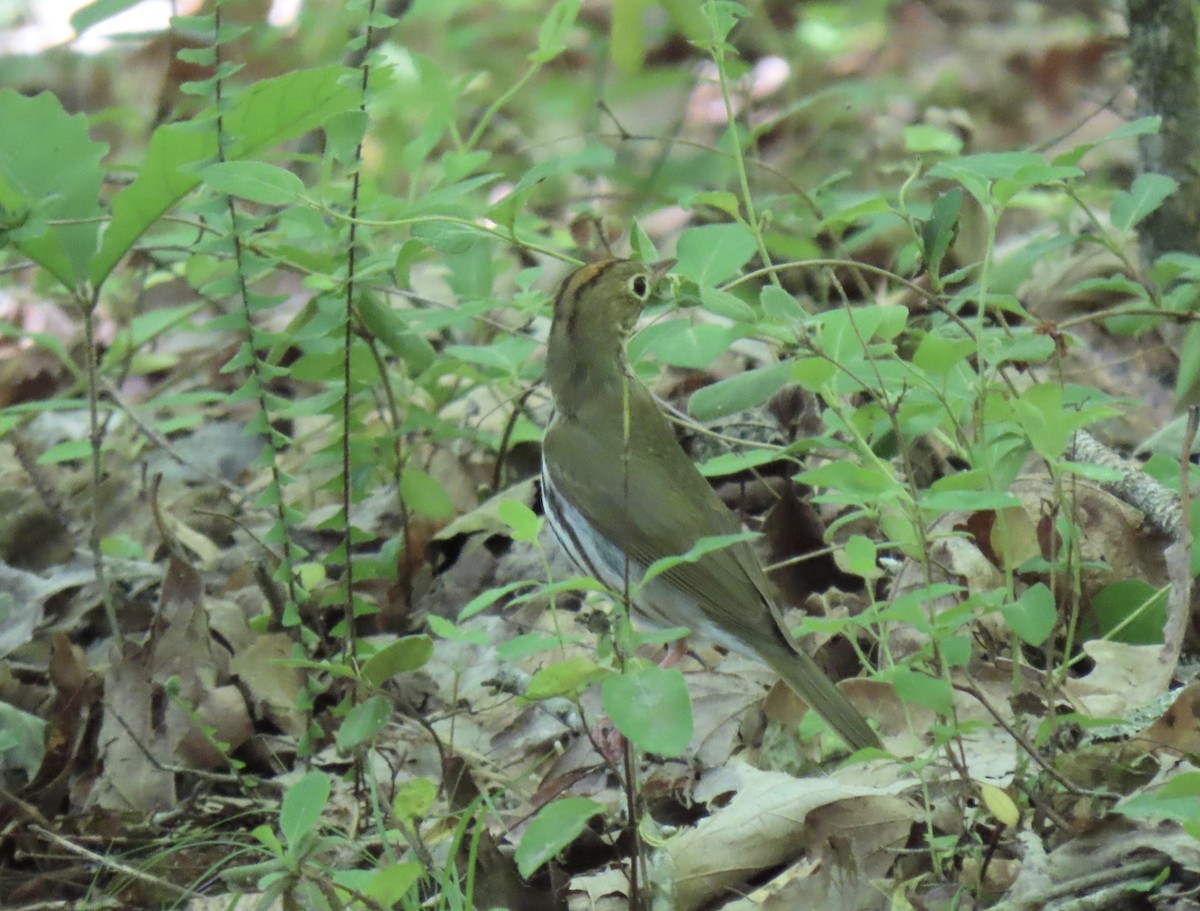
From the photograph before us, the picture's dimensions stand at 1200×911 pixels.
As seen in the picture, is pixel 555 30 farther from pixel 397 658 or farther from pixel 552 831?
pixel 552 831

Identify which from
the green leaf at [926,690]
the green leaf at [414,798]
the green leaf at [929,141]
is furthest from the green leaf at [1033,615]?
the green leaf at [929,141]

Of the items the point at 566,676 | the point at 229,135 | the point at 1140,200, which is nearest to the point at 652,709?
the point at 566,676

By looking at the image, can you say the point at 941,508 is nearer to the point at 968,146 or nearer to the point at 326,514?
the point at 326,514

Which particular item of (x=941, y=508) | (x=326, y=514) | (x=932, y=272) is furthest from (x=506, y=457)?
(x=941, y=508)

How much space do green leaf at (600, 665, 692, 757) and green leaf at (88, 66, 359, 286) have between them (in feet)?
4.43

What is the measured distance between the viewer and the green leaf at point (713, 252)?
2.72 m

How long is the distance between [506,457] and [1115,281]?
1903mm

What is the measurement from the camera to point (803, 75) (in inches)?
311

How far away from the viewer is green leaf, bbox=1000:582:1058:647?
2.09 m

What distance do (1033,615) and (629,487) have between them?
1.26 metres

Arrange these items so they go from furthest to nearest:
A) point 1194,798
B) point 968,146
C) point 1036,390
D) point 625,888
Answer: point 968,146 < point 625,888 < point 1036,390 < point 1194,798

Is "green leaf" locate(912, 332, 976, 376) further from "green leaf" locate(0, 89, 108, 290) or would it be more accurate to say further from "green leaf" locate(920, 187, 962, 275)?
"green leaf" locate(0, 89, 108, 290)

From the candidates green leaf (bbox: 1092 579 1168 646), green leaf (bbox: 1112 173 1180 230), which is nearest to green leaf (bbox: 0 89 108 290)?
green leaf (bbox: 1112 173 1180 230)

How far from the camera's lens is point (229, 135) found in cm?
279
